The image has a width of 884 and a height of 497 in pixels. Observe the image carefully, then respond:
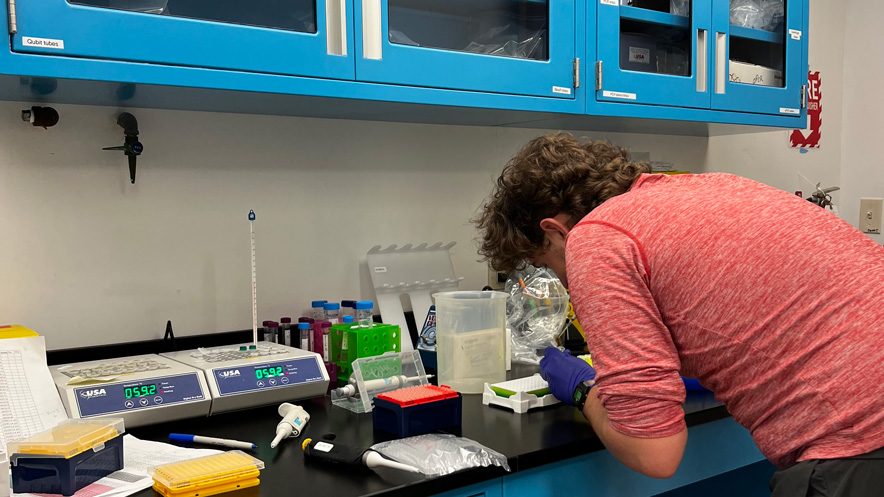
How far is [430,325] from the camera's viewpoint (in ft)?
6.20

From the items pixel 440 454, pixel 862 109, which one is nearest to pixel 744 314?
pixel 440 454

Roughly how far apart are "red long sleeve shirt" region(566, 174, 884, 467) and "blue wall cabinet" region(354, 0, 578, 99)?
2.01ft

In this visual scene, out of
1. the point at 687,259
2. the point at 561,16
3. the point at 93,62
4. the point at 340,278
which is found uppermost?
the point at 561,16

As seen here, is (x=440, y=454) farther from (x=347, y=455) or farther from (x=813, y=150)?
(x=813, y=150)

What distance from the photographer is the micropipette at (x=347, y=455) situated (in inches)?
44.8

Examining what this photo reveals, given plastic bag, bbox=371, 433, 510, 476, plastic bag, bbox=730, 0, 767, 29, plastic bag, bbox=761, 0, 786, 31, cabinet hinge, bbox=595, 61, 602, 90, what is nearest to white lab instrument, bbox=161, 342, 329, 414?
plastic bag, bbox=371, 433, 510, 476

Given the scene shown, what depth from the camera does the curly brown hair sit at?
4.32 ft

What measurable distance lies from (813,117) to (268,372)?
102 inches

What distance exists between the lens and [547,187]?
1322mm

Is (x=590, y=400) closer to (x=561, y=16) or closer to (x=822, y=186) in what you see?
(x=561, y=16)

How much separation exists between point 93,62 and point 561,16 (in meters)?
1.06

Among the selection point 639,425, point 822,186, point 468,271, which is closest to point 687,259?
point 639,425

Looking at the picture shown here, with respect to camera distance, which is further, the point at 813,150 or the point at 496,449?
the point at 813,150

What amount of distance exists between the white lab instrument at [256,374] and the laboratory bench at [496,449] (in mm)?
33
